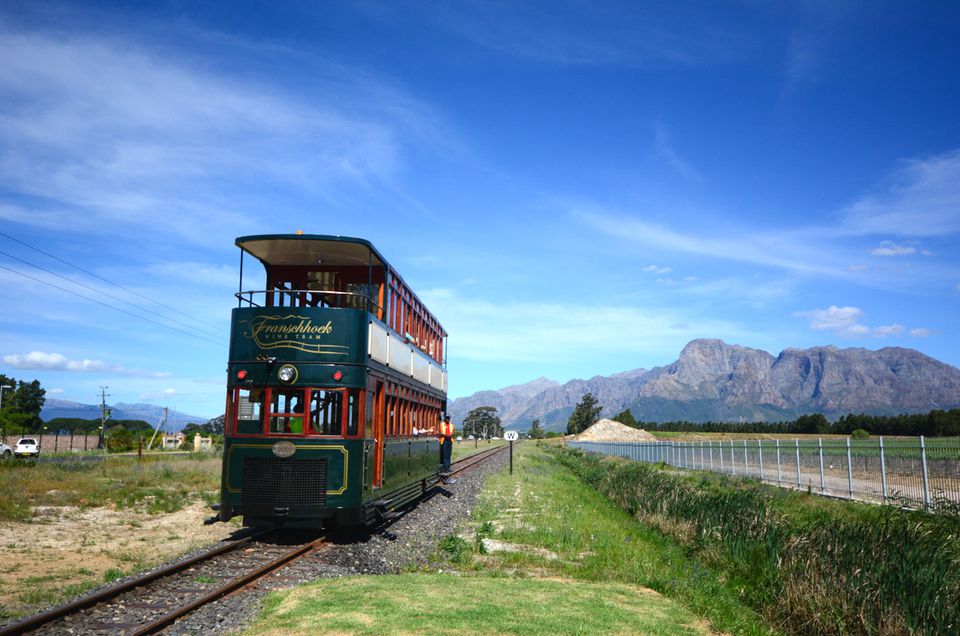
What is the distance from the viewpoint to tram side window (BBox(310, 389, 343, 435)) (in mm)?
12953

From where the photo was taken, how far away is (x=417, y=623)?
25.6ft

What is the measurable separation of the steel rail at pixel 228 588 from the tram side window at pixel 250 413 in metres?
2.20

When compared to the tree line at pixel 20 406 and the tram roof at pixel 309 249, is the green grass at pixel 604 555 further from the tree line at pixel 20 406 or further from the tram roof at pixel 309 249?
the tree line at pixel 20 406

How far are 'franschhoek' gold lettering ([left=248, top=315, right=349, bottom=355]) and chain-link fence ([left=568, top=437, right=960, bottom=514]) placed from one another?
11.7 metres

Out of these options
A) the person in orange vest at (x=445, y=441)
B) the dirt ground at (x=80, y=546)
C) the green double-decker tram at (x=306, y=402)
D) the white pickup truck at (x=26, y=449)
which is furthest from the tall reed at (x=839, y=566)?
the white pickup truck at (x=26, y=449)

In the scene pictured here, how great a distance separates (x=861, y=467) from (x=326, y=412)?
52.9ft

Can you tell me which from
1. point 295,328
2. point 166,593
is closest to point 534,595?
point 166,593

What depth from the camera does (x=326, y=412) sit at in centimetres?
1312

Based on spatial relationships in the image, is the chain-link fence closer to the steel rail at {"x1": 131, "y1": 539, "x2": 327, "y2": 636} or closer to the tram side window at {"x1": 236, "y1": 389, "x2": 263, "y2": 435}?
the steel rail at {"x1": 131, "y1": 539, "x2": 327, "y2": 636}

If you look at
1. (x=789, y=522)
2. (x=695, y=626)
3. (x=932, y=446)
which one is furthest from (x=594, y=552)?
(x=932, y=446)

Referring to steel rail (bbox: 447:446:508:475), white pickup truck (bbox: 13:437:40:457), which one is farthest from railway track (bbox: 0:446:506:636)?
white pickup truck (bbox: 13:437:40:457)

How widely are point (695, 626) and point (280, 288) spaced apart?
10069 mm

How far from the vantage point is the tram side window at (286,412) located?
12.9 meters

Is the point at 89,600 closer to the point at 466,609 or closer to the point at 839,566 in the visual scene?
the point at 466,609
